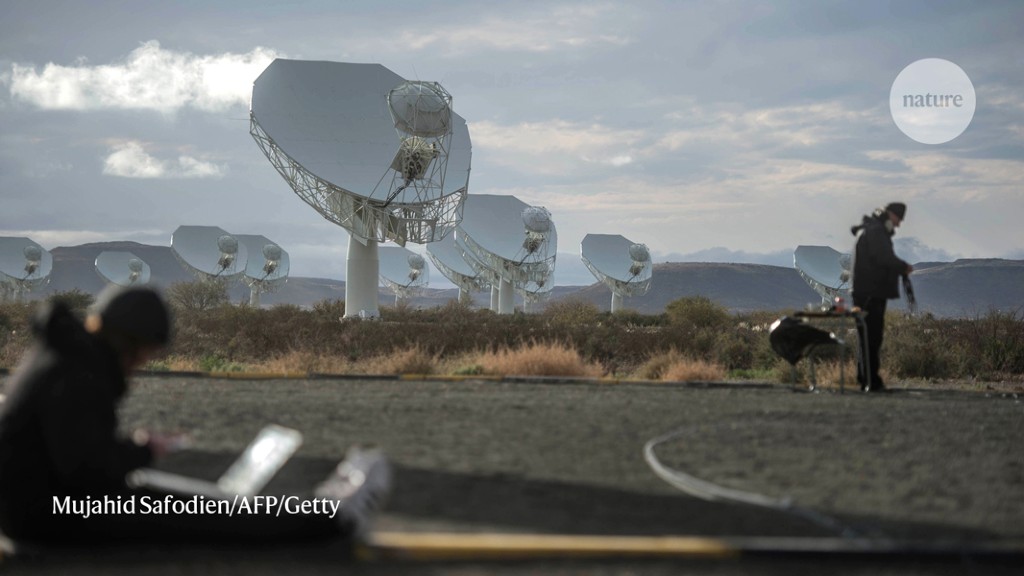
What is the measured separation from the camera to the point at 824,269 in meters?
58.1

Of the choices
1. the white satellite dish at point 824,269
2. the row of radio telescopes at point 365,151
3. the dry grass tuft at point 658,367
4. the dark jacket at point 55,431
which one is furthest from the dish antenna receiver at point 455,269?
the dark jacket at point 55,431

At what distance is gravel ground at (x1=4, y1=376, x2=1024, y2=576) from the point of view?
154 inches

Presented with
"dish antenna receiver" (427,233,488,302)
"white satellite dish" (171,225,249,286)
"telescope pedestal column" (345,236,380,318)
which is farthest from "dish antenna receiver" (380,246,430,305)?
"telescope pedestal column" (345,236,380,318)

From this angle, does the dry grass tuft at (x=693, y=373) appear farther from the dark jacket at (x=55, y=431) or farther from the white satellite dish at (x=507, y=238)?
the white satellite dish at (x=507, y=238)

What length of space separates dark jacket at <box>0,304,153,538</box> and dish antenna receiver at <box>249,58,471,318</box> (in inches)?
1037

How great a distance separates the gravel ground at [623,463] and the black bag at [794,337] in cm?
58

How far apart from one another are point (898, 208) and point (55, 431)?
923 centimetres

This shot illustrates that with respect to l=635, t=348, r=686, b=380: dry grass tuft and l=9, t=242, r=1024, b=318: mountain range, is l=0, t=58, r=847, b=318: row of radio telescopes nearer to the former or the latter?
l=635, t=348, r=686, b=380: dry grass tuft

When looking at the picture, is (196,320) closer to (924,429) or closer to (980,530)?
(924,429)

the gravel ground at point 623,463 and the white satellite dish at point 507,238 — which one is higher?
the white satellite dish at point 507,238

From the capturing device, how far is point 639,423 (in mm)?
8016

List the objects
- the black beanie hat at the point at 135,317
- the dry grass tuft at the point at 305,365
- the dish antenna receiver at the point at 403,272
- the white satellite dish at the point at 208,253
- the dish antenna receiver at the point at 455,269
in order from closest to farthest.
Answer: the black beanie hat at the point at 135,317, the dry grass tuft at the point at 305,365, the white satellite dish at the point at 208,253, the dish antenna receiver at the point at 455,269, the dish antenna receiver at the point at 403,272

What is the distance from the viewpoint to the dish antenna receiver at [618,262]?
6016 cm

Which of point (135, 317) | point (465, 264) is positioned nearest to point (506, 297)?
point (465, 264)
